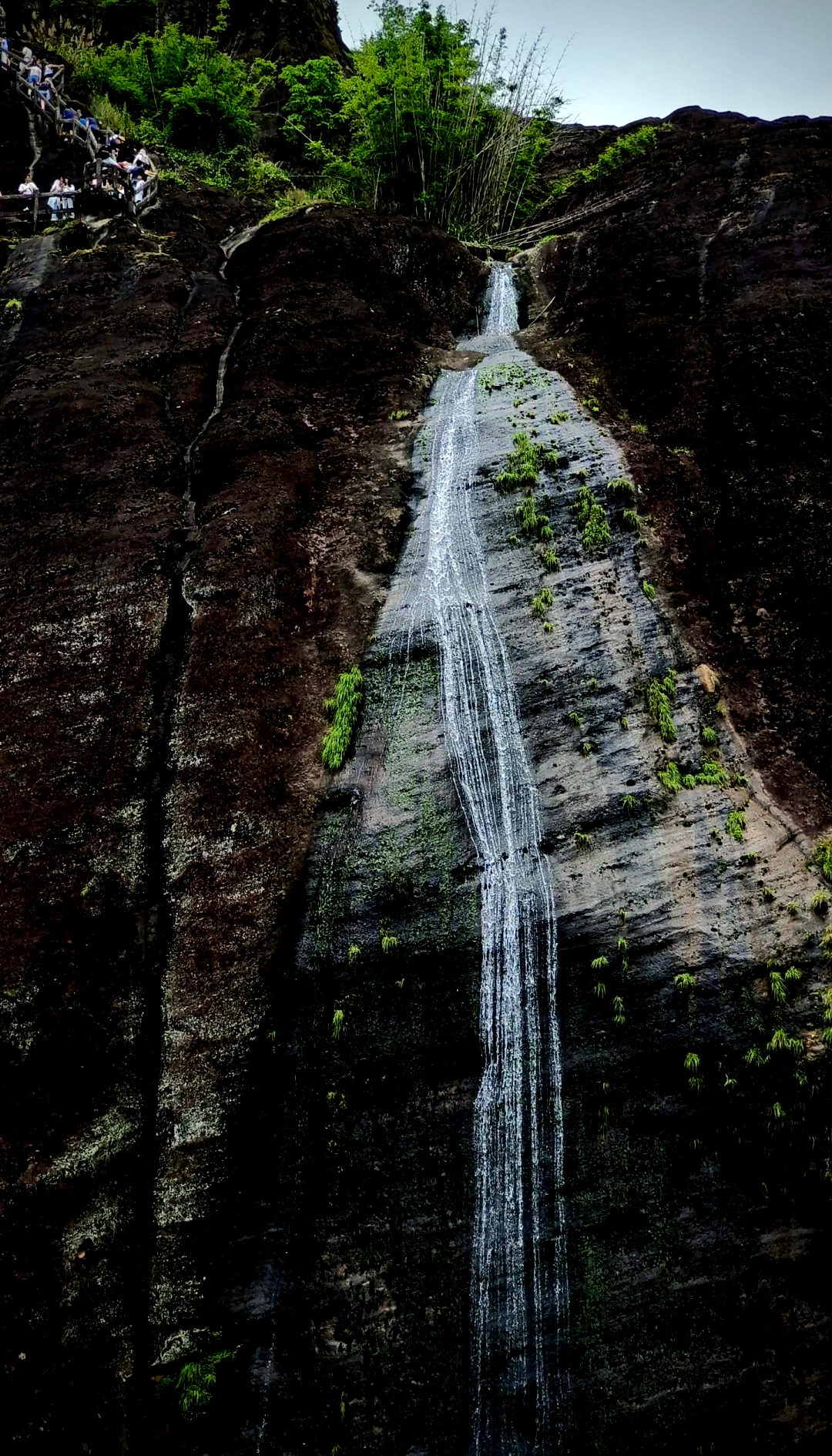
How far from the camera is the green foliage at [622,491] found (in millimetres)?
10898

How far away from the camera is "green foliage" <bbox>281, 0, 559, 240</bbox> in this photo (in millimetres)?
19531

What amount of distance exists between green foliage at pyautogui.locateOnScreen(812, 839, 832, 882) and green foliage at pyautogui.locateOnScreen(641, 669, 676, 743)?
1.67 metres

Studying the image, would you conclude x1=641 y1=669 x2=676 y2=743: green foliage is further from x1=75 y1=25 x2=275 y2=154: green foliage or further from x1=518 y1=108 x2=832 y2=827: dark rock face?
x1=75 y1=25 x2=275 y2=154: green foliage

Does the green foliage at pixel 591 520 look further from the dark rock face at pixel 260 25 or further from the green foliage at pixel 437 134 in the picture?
the dark rock face at pixel 260 25

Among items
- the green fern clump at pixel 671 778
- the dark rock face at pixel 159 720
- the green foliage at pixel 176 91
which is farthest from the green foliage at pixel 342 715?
the green foliage at pixel 176 91

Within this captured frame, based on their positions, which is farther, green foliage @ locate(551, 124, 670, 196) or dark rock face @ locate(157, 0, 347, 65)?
dark rock face @ locate(157, 0, 347, 65)

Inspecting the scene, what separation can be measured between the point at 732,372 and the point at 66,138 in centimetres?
1654

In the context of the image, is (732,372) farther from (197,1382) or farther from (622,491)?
(197,1382)

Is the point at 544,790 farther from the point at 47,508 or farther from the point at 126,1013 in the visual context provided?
the point at 47,508

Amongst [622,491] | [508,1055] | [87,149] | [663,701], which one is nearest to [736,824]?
[663,701]

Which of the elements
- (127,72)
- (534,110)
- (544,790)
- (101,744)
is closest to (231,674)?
(101,744)

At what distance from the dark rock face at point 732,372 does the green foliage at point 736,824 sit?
0.54 metres

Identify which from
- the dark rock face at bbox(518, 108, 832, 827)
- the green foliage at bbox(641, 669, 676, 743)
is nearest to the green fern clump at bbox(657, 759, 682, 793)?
the green foliage at bbox(641, 669, 676, 743)

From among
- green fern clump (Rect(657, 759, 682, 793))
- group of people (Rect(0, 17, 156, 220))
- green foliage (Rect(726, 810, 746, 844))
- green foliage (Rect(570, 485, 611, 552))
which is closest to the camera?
green foliage (Rect(726, 810, 746, 844))
